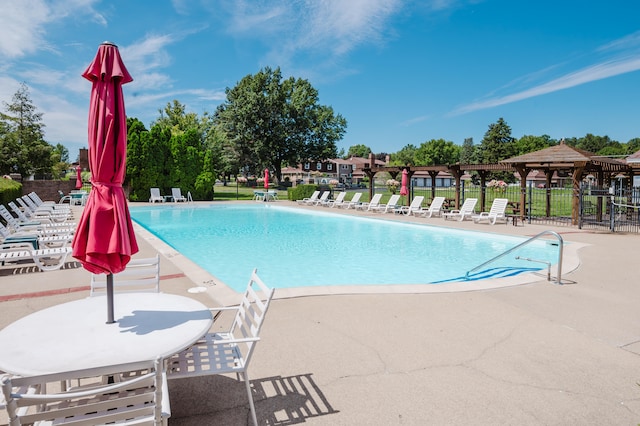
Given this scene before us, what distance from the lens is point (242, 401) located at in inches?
119

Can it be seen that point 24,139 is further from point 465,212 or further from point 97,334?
point 97,334

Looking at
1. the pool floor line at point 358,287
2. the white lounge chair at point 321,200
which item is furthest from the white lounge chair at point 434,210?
the pool floor line at point 358,287

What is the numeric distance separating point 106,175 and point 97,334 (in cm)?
115

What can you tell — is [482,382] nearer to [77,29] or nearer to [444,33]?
[77,29]

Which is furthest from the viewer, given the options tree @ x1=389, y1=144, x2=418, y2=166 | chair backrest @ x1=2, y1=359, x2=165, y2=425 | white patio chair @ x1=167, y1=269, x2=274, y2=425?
tree @ x1=389, y1=144, x2=418, y2=166

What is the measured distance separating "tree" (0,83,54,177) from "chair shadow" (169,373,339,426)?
38.2 m

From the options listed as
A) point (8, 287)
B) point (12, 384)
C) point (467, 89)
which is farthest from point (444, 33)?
point (12, 384)

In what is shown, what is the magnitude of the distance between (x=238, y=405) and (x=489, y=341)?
2731 mm

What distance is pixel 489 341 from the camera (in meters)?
4.14

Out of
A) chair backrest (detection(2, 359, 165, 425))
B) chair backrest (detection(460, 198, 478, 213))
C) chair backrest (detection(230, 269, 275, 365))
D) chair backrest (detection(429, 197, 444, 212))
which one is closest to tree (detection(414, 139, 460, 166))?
chair backrest (detection(429, 197, 444, 212))

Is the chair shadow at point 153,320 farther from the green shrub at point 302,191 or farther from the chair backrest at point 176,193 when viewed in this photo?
the green shrub at point 302,191

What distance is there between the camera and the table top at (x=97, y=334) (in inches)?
88.8

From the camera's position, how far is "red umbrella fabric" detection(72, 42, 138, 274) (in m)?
2.82

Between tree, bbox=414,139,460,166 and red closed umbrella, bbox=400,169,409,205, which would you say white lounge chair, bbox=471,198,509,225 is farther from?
tree, bbox=414,139,460,166
